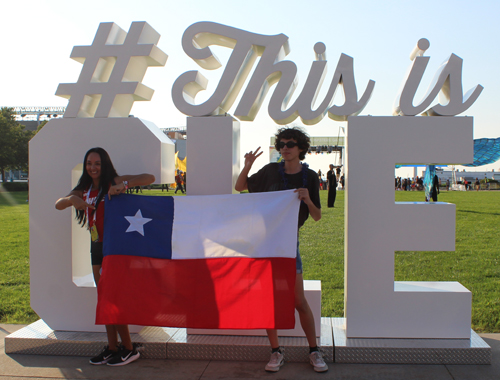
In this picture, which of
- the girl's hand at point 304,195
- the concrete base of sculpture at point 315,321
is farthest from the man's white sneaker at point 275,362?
the girl's hand at point 304,195

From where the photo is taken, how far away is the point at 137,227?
3.81 metres

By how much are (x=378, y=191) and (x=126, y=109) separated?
8.92 feet

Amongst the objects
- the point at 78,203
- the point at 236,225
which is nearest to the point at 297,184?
the point at 236,225

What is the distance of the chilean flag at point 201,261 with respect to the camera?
11.7ft

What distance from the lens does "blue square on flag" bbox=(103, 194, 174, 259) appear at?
375cm

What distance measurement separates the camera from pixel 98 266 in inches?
149

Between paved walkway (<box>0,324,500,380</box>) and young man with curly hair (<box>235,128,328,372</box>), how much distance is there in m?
0.13

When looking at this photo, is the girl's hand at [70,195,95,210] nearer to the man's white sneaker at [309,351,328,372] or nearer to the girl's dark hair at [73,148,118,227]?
the girl's dark hair at [73,148,118,227]

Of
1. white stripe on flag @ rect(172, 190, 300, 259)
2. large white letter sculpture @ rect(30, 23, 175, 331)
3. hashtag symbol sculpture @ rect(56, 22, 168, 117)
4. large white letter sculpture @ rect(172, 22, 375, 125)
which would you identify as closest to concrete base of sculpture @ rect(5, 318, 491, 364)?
large white letter sculpture @ rect(30, 23, 175, 331)

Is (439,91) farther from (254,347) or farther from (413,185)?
(413,185)

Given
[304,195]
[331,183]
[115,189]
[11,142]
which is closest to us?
[304,195]

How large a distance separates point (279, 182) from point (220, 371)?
1.63 meters

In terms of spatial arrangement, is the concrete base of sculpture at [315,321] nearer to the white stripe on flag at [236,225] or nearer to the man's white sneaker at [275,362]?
the man's white sneaker at [275,362]

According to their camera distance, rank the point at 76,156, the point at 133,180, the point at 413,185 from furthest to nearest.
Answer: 1. the point at 413,185
2. the point at 76,156
3. the point at 133,180
